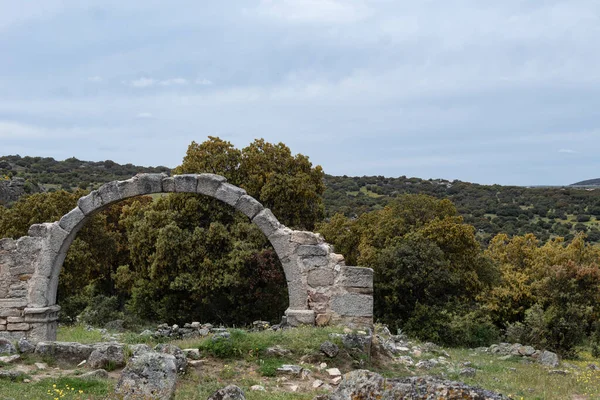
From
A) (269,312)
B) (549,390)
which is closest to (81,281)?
(269,312)

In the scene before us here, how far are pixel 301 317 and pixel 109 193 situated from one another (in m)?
4.28

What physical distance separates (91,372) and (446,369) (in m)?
5.47

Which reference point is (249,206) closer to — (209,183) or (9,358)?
(209,183)

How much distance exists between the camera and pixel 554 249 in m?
21.8

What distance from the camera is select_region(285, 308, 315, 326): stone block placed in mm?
9703

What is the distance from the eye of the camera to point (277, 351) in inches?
325

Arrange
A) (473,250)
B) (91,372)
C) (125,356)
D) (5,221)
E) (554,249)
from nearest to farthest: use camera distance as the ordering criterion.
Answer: (91,372) < (125,356) < (473,250) < (5,221) < (554,249)

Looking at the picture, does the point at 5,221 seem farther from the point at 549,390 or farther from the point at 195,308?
the point at 549,390

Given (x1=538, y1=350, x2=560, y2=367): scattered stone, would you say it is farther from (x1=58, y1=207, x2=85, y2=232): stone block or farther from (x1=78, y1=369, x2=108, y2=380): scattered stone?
(x1=58, y1=207, x2=85, y2=232): stone block

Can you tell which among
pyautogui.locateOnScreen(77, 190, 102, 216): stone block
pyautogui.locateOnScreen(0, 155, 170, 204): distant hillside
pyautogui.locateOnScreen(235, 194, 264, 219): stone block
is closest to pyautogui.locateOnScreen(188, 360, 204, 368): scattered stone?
pyautogui.locateOnScreen(235, 194, 264, 219): stone block

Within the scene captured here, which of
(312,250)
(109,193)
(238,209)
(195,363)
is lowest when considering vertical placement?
(195,363)

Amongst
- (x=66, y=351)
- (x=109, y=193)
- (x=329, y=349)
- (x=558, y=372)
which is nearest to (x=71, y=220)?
(x=109, y=193)

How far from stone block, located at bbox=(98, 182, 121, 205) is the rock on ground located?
765cm

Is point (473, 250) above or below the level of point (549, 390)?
above
